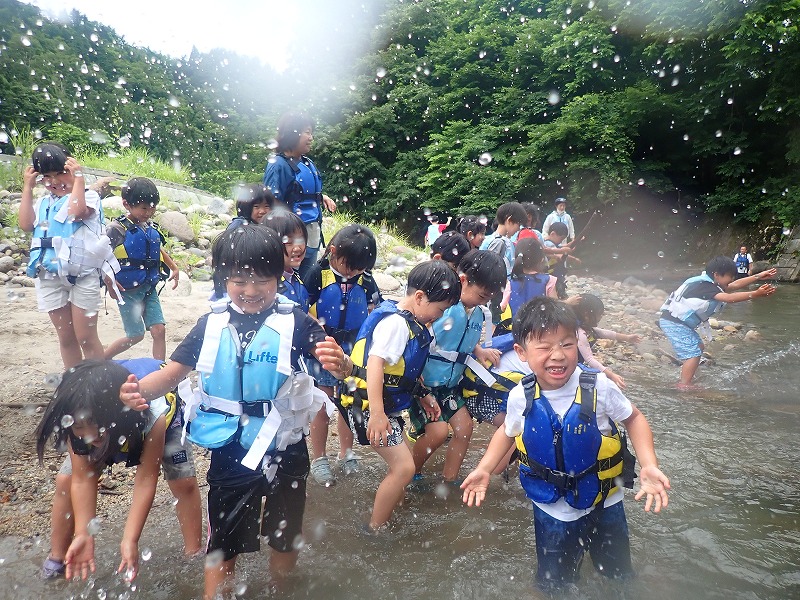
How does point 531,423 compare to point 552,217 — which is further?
point 552,217

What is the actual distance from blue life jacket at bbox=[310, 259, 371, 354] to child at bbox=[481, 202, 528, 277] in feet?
7.47

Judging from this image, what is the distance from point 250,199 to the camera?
146 inches

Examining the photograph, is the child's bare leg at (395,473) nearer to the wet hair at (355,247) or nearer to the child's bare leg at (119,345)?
the wet hair at (355,247)

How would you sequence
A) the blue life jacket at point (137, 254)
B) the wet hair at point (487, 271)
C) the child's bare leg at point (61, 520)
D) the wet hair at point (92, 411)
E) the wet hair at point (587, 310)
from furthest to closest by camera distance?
the blue life jacket at point (137, 254) → the wet hair at point (587, 310) → the wet hair at point (487, 271) → the child's bare leg at point (61, 520) → the wet hair at point (92, 411)

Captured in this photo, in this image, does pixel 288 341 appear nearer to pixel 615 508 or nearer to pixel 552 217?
pixel 615 508

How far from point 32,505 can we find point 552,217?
33.1 feet

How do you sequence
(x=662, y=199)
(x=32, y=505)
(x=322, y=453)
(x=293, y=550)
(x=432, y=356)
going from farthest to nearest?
(x=662, y=199), (x=322, y=453), (x=432, y=356), (x=32, y=505), (x=293, y=550)

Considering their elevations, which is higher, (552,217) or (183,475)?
(552,217)

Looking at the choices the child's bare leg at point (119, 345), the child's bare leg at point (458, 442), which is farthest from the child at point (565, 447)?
the child's bare leg at point (119, 345)

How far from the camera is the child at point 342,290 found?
337cm

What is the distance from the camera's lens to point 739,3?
1495cm

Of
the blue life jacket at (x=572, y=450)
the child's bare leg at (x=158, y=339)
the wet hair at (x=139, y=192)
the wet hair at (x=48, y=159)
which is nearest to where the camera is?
the blue life jacket at (x=572, y=450)

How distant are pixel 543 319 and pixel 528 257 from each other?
2452 millimetres

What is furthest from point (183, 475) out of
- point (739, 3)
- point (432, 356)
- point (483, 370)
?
point (739, 3)
